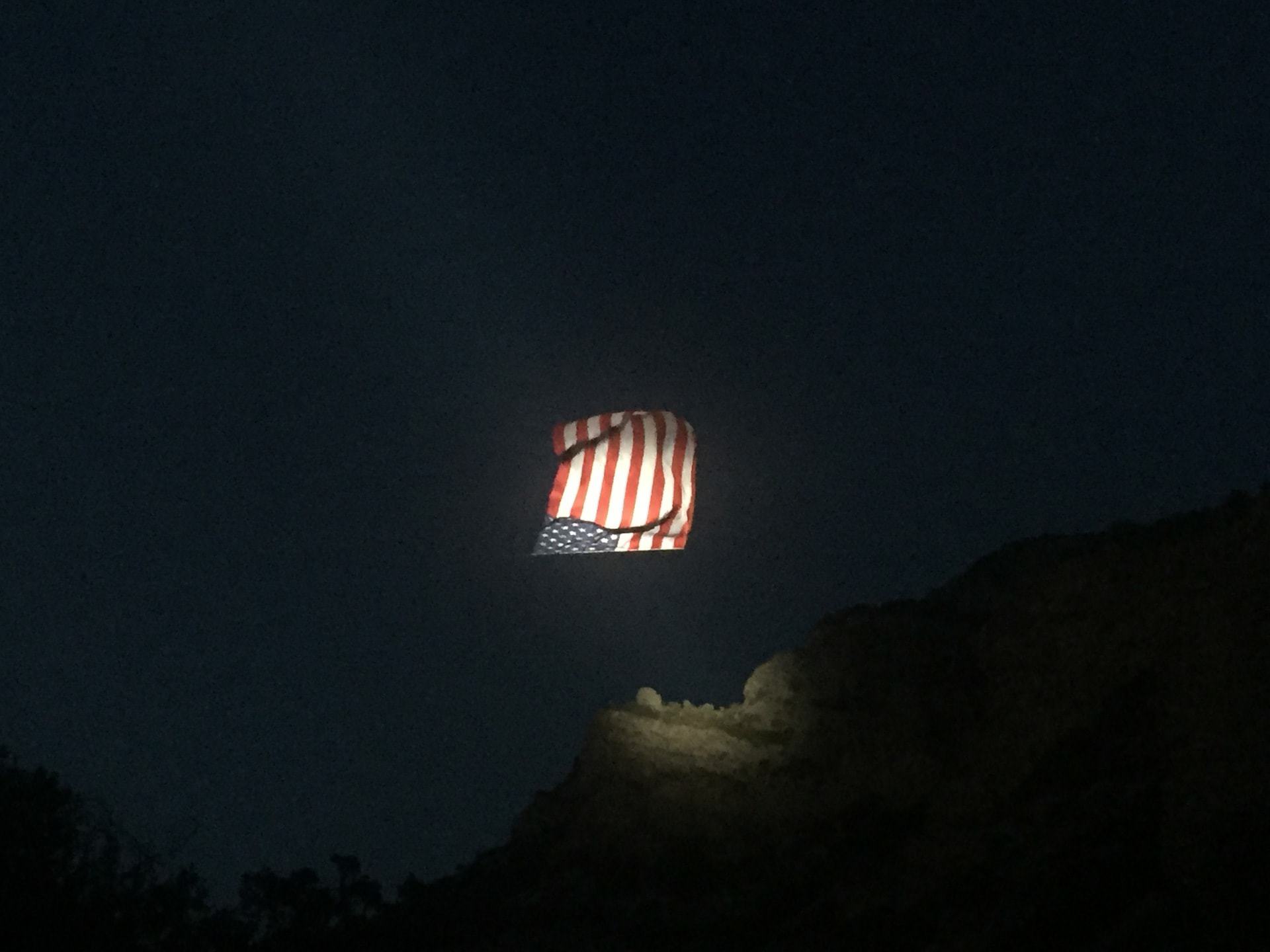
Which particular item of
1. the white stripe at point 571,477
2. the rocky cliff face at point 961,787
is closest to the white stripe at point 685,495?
the white stripe at point 571,477

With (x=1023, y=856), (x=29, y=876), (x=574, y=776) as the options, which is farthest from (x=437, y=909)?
(x=29, y=876)

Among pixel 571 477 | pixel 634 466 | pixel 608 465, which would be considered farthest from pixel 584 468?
pixel 634 466

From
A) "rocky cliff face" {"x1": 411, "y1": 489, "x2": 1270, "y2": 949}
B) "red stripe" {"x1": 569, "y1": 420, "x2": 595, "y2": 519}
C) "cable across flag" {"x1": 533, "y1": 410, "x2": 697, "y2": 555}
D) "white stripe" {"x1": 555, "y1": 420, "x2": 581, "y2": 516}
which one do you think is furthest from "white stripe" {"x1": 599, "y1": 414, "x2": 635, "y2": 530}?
"rocky cliff face" {"x1": 411, "y1": 489, "x2": 1270, "y2": 949}

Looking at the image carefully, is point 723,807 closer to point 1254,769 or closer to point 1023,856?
point 1023,856

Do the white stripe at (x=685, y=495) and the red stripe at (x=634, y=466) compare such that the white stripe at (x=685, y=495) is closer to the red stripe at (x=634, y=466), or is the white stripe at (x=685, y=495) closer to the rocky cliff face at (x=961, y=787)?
the red stripe at (x=634, y=466)

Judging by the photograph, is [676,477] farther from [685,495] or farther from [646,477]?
[646,477]
